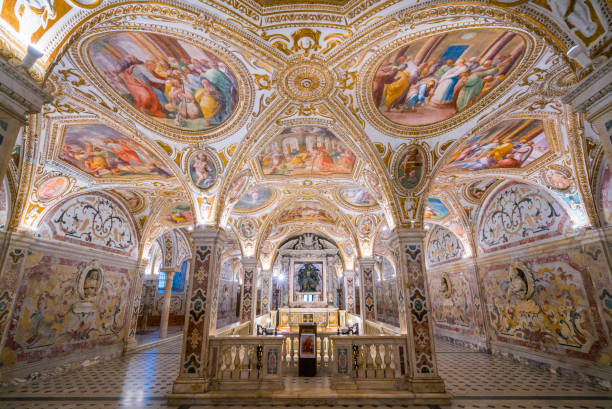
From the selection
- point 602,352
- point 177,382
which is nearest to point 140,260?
point 177,382

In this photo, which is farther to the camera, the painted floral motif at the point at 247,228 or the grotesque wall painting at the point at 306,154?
the painted floral motif at the point at 247,228

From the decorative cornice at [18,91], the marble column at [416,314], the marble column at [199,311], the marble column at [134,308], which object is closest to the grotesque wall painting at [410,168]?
the marble column at [416,314]

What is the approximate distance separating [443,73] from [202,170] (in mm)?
6638

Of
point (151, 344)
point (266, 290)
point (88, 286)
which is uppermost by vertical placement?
point (88, 286)

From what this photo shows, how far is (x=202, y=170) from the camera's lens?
818 cm

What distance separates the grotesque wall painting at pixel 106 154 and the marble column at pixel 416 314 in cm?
762

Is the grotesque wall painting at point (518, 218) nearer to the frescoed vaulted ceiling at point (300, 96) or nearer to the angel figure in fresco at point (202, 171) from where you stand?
the frescoed vaulted ceiling at point (300, 96)

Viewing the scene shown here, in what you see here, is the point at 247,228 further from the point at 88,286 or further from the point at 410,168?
the point at 410,168

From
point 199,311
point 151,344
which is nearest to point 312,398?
point 199,311

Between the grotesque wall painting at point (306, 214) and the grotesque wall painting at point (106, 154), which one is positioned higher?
the grotesque wall painting at point (306, 214)

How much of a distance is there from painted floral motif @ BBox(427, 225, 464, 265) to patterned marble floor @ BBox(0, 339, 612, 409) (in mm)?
5027

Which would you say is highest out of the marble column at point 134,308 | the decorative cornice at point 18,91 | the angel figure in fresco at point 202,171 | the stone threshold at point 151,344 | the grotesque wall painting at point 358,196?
the grotesque wall painting at point 358,196

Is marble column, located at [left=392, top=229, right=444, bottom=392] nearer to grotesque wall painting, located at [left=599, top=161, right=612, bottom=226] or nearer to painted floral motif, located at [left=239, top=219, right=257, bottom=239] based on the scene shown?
grotesque wall painting, located at [left=599, top=161, right=612, bottom=226]

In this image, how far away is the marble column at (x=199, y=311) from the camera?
6801 millimetres
